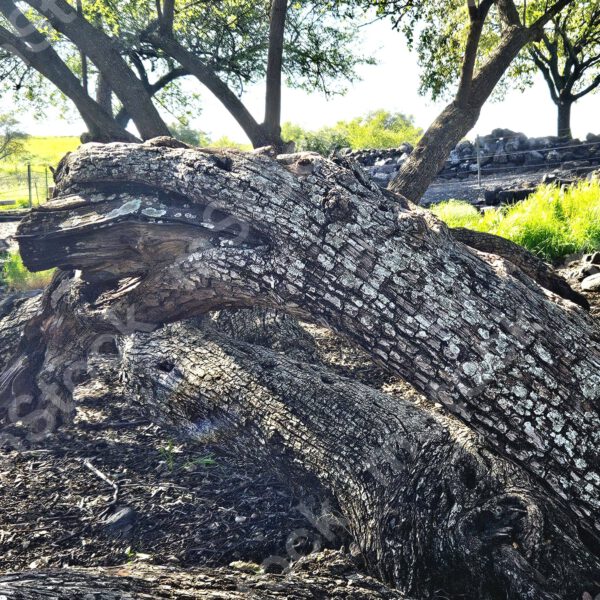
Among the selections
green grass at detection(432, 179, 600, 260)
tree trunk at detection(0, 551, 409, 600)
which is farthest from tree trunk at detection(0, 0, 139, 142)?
tree trunk at detection(0, 551, 409, 600)

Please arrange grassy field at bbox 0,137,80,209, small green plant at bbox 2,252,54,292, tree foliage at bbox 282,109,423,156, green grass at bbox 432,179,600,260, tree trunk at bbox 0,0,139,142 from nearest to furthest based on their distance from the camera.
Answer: tree trunk at bbox 0,0,139,142
green grass at bbox 432,179,600,260
small green plant at bbox 2,252,54,292
grassy field at bbox 0,137,80,209
tree foliage at bbox 282,109,423,156

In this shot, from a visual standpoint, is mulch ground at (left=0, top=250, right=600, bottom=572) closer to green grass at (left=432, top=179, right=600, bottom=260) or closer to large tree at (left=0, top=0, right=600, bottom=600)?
large tree at (left=0, top=0, right=600, bottom=600)

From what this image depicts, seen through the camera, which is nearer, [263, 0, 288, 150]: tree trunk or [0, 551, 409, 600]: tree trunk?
[0, 551, 409, 600]: tree trunk

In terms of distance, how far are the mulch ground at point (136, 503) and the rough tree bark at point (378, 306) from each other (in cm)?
47

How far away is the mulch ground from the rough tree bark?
1.55 ft

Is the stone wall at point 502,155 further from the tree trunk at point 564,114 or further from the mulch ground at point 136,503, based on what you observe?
the mulch ground at point 136,503

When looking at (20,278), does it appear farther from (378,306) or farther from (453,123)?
(378,306)

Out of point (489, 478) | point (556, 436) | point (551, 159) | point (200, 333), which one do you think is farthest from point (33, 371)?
point (551, 159)

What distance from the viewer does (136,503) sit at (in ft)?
11.4

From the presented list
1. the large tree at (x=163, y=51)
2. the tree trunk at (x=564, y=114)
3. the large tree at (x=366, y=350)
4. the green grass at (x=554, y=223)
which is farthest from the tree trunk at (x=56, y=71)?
the tree trunk at (x=564, y=114)

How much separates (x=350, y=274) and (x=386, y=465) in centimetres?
97

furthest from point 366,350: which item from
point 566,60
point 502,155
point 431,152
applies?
point 566,60

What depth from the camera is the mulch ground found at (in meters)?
3.04

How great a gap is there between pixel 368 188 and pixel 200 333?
1498 mm
